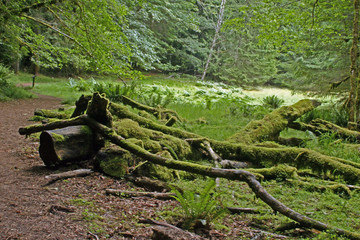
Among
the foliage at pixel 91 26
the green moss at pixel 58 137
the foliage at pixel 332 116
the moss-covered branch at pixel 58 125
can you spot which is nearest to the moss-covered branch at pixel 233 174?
the moss-covered branch at pixel 58 125

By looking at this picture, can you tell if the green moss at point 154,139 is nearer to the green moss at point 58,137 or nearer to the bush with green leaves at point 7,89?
the green moss at point 58,137

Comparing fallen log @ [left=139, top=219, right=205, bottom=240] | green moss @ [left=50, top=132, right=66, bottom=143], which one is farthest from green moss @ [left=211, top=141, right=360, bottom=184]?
fallen log @ [left=139, top=219, right=205, bottom=240]

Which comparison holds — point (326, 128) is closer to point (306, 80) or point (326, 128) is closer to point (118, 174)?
point (118, 174)

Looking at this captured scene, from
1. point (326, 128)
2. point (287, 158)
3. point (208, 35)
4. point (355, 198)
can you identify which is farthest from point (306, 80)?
point (208, 35)

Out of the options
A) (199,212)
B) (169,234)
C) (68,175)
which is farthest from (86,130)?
(169,234)

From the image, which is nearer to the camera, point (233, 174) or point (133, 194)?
point (233, 174)

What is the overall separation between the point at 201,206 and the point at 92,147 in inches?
94.2

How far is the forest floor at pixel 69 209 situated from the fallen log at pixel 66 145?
9.4 inches

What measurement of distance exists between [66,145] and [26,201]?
1139 millimetres

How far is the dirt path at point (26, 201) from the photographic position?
240 cm

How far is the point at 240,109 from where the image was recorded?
11352 millimetres

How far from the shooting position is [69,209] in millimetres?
2869

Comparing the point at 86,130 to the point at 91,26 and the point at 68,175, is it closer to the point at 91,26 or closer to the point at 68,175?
the point at 68,175

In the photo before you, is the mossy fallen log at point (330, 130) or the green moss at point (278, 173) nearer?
the green moss at point (278, 173)
